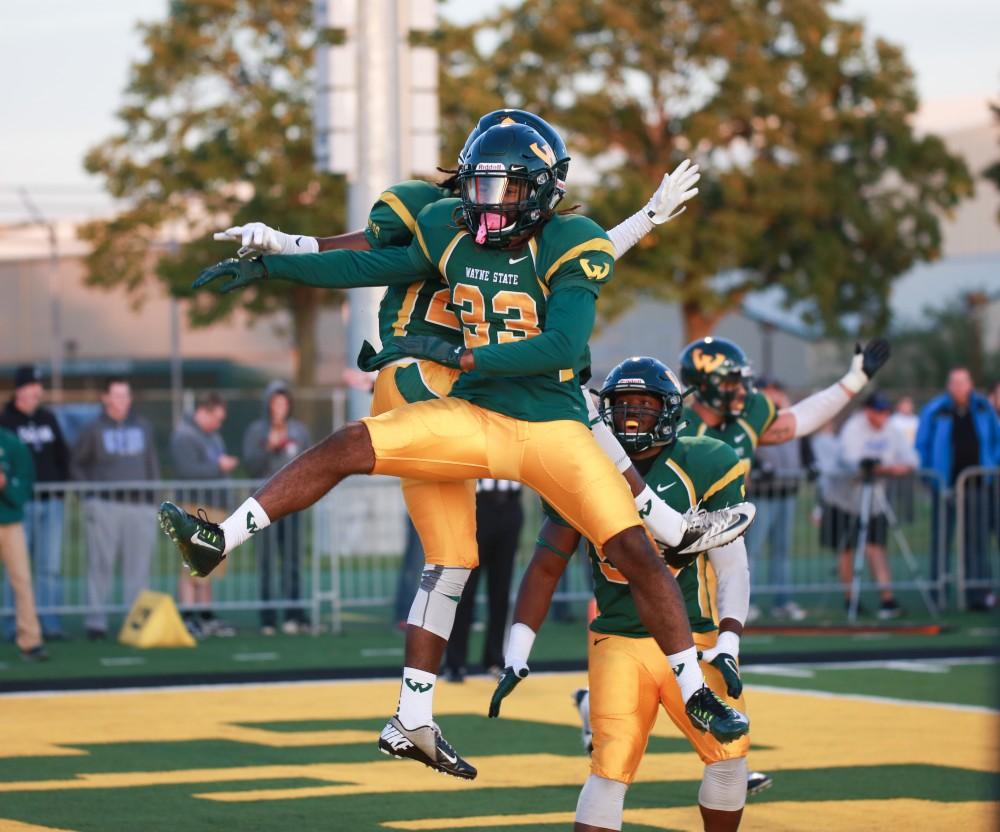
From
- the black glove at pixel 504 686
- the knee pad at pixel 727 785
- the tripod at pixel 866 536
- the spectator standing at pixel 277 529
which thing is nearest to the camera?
the black glove at pixel 504 686

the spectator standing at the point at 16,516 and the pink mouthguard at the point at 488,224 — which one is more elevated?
the pink mouthguard at the point at 488,224

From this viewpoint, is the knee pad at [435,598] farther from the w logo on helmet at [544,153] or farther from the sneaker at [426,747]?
the w logo on helmet at [544,153]

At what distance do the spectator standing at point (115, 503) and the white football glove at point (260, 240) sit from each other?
331 inches

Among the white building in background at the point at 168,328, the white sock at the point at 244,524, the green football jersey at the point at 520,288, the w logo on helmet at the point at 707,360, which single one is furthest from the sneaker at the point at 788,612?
the white building in background at the point at 168,328

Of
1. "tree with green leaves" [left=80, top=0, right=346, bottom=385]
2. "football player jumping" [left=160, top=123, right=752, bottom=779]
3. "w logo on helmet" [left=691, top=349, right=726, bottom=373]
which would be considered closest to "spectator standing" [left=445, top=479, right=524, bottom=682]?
"w logo on helmet" [left=691, top=349, right=726, bottom=373]

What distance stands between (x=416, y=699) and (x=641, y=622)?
2.92ft

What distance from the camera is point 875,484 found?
17.1 m

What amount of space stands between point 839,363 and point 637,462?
153 ft

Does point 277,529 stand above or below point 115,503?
below

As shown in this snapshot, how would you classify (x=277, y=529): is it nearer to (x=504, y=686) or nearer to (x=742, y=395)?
(x=742, y=395)

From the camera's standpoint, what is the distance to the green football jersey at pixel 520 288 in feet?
22.0

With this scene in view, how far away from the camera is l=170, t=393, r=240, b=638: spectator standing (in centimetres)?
1546

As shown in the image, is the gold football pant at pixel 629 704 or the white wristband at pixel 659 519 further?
the white wristband at pixel 659 519

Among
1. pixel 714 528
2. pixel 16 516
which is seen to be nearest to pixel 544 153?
pixel 714 528
